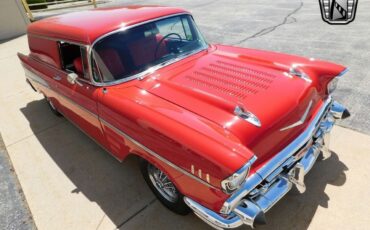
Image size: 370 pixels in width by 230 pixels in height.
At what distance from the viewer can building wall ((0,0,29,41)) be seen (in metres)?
12.8

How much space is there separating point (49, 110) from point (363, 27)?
309 inches

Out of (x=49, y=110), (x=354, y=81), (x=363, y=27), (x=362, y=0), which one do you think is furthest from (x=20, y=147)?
(x=362, y=0)

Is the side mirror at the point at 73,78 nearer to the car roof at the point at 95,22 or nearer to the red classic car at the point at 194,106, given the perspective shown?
the red classic car at the point at 194,106

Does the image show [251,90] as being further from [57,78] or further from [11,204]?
[11,204]

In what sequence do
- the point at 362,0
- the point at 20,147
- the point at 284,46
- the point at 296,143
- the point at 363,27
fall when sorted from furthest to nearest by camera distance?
the point at 362,0 → the point at 363,27 → the point at 284,46 → the point at 20,147 → the point at 296,143

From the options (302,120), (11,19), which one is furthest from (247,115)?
(11,19)

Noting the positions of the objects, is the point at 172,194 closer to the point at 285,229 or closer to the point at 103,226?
the point at 103,226

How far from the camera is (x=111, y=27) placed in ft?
10.8

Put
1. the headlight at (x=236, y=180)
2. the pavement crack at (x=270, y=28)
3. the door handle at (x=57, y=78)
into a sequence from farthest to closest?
the pavement crack at (x=270, y=28)
the door handle at (x=57, y=78)
the headlight at (x=236, y=180)

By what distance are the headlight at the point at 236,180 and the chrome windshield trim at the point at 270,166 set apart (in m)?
0.09

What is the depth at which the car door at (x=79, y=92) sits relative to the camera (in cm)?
333

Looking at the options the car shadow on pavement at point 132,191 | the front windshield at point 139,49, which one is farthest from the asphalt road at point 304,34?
the front windshield at point 139,49

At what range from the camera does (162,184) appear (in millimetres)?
3027

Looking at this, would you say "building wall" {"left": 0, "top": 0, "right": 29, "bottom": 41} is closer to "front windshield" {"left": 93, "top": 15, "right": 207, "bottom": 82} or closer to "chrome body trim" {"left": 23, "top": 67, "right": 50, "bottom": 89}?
"chrome body trim" {"left": 23, "top": 67, "right": 50, "bottom": 89}
